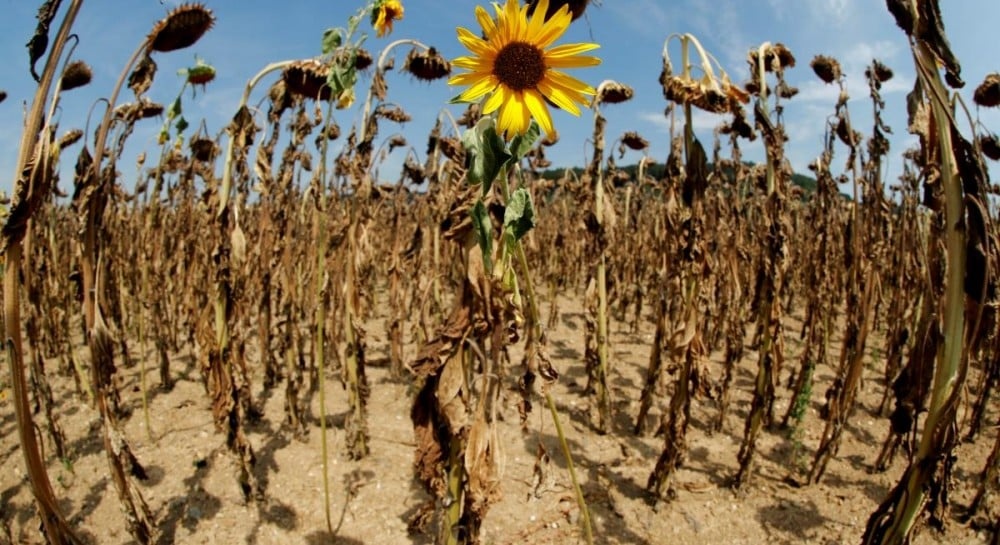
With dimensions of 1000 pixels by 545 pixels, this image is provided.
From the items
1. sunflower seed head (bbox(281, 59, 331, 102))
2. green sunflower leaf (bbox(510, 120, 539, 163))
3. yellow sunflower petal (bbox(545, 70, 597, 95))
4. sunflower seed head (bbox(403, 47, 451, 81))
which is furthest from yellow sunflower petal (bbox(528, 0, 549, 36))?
sunflower seed head (bbox(403, 47, 451, 81))

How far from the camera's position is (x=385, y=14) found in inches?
118

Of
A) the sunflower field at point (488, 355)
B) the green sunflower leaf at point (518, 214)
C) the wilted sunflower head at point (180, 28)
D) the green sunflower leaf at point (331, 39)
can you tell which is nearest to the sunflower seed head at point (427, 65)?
the sunflower field at point (488, 355)

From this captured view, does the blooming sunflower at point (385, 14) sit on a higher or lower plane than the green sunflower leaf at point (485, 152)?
higher

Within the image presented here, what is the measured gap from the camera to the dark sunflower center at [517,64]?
1451mm

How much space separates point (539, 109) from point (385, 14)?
1950mm

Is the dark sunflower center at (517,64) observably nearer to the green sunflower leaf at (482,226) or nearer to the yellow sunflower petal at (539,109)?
the yellow sunflower petal at (539,109)

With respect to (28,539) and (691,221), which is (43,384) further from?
(691,221)

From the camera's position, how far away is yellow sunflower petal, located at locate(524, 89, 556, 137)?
4.73 ft

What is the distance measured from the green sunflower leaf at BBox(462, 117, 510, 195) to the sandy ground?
161 centimetres

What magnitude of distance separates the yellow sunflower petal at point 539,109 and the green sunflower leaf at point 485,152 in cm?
16

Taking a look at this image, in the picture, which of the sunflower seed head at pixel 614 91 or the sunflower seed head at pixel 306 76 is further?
the sunflower seed head at pixel 614 91

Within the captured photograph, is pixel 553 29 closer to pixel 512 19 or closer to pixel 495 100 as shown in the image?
pixel 512 19

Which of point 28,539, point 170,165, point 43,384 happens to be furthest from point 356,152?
point 170,165

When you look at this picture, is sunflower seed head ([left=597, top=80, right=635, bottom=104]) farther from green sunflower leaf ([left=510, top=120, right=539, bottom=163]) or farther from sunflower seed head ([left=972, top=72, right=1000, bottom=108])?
sunflower seed head ([left=972, top=72, right=1000, bottom=108])
